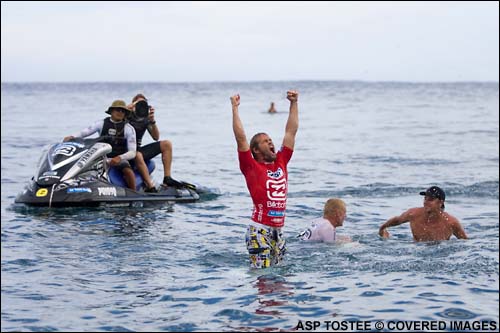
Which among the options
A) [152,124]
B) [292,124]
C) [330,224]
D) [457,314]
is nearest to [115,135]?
[152,124]

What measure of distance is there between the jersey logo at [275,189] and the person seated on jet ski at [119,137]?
229 inches

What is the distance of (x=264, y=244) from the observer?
8703mm

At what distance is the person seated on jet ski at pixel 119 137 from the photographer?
1391cm

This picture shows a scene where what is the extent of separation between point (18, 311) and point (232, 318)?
6.85 feet

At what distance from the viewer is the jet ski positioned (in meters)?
13.4

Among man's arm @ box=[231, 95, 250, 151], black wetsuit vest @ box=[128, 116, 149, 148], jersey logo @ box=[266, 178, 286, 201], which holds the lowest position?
jersey logo @ box=[266, 178, 286, 201]

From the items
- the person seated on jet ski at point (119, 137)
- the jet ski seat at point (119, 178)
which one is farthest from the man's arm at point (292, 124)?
the jet ski seat at point (119, 178)

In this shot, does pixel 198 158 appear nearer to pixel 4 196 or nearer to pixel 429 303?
pixel 4 196

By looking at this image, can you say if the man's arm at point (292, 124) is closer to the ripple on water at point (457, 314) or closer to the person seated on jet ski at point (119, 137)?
the ripple on water at point (457, 314)

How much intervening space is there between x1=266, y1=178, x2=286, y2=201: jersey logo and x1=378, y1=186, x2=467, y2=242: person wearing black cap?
10.0ft

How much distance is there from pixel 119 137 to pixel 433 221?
585 cm

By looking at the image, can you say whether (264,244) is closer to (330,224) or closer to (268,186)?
(268,186)

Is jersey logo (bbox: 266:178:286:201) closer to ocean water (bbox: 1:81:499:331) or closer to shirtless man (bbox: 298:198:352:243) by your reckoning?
ocean water (bbox: 1:81:499:331)

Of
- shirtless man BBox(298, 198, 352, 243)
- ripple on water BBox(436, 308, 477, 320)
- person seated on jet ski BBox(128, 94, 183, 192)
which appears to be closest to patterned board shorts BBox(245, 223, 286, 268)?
shirtless man BBox(298, 198, 352, 243)
